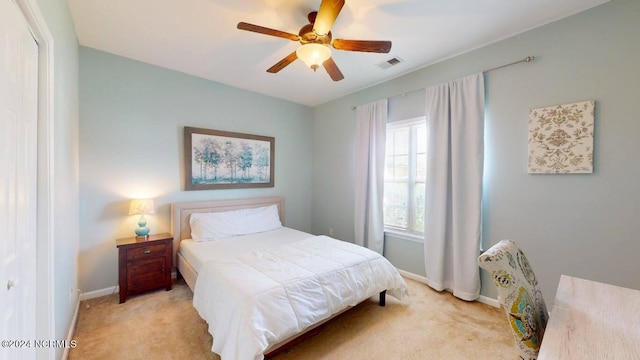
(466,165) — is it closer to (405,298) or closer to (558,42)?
(558,42)

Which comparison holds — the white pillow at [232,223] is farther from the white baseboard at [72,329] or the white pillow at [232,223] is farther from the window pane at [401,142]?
the window pane at [401,142]

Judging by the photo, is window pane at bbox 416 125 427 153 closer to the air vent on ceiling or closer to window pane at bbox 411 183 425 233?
window pane at bbox 411 183 425 233

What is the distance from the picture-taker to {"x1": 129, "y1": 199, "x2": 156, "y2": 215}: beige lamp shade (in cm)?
279

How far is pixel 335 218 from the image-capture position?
4.35 metres

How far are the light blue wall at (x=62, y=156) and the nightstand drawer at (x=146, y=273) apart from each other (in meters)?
0.49

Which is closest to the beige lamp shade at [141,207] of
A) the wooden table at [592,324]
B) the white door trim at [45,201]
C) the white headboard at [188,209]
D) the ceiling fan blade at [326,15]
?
the white headboard at [188,209]

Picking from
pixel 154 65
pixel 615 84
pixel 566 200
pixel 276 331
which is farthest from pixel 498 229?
pixel 154 65

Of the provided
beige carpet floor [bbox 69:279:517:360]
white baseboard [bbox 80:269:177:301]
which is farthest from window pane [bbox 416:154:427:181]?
white baseboard [bbox 80:269:177:301]

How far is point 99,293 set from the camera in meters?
2.78

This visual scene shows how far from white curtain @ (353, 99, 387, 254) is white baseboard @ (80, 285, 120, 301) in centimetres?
313

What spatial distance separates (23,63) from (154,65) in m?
2.20

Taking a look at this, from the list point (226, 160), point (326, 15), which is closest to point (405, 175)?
point (326, 15)

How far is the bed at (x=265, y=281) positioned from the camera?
5.37 ft

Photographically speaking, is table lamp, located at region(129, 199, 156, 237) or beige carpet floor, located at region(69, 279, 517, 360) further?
table lamp, located at region(129, 199, 156, 237)
